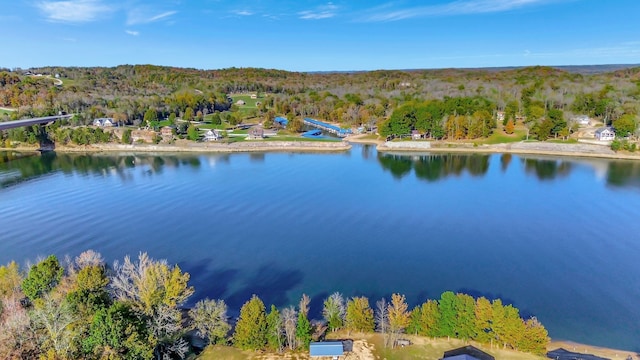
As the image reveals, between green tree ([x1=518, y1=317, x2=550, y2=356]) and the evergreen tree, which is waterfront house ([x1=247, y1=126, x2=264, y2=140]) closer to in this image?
the evergreen tree

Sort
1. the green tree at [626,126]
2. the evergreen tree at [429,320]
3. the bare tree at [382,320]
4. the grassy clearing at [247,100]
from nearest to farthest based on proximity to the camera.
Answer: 1. the evergreen tree at [429,320]
2. the bare tree at [382,320]
3. the green tree at [626,126]
4. the grassy clearing at [247,100]

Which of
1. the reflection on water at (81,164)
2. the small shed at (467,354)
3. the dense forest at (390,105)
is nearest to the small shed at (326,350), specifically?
the small shed at (467,354)

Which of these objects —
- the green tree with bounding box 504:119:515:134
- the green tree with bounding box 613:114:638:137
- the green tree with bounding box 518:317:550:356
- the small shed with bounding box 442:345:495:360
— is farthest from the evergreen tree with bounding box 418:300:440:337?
the green tree with bounding box 504:119:515:134

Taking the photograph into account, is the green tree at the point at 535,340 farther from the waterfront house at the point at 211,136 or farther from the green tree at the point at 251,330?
the waterfront house at the point at 211,136

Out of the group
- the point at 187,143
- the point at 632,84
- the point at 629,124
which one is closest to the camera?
the point at 629,124

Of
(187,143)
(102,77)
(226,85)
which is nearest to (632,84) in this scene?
(187,143)

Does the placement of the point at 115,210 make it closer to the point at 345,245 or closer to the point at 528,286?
the point at 345,245
